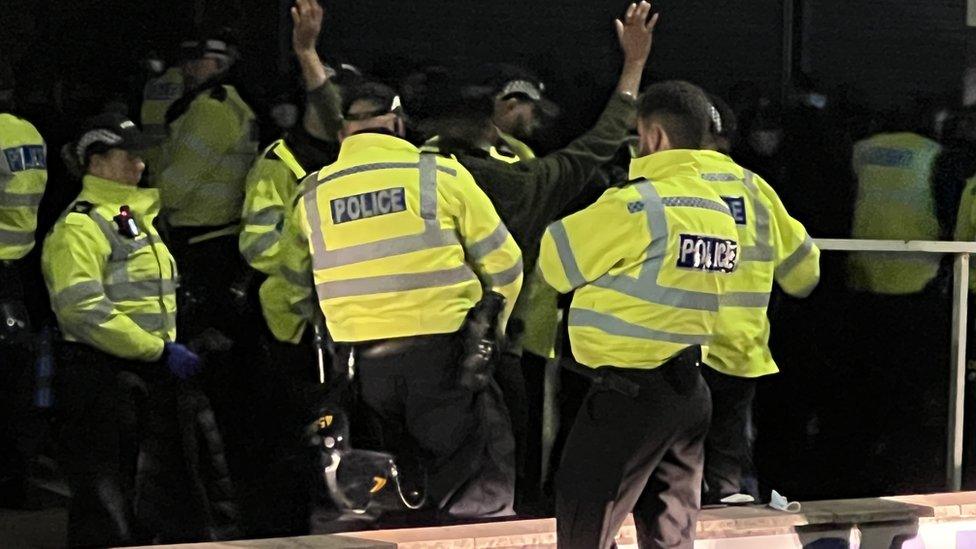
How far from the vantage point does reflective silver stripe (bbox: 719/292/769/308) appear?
5008 mm

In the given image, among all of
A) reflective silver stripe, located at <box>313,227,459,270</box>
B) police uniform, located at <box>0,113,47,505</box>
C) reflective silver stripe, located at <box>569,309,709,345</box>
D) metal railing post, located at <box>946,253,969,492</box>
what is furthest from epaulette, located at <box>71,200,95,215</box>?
metal railing post, located at <box>946,253,969,492</box>

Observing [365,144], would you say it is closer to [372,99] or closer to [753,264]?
[372,99]

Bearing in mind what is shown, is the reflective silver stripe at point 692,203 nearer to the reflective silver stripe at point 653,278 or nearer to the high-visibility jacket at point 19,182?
the reflective silver stripe at point 653,278

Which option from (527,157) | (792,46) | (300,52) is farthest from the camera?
(792,46)

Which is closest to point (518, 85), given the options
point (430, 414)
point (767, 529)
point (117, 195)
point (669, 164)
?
point (669, 164)

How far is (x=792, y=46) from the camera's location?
206 inches

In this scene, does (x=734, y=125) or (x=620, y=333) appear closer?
(x=620, y=333)

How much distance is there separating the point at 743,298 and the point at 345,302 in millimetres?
1437

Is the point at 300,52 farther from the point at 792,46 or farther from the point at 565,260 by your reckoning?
the point at 792,46

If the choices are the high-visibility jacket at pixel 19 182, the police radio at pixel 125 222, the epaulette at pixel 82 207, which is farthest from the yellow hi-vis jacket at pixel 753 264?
the high-visibility jacket at pixel 19 182

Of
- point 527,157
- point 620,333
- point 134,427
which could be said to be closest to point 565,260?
point 620,333

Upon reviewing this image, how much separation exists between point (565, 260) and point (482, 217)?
378mm

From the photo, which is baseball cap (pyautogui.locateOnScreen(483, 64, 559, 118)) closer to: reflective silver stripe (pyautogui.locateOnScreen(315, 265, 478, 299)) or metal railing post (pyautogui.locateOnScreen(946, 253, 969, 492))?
reflective silver stripe (pyautogui.locateOnScreen(315, 265, 478, 299))

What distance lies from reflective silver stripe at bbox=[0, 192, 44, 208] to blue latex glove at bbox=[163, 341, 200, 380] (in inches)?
23.2
